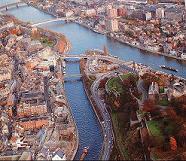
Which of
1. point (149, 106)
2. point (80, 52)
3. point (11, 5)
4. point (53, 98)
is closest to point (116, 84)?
point (53, 98)

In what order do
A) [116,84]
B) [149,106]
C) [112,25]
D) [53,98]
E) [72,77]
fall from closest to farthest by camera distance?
1. [149,106]
2. [53,98]
3. [116,84]
4. [72,77]
5. [112,25]

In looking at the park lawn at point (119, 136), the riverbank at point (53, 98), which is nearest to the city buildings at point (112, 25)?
the riverbank at point (53, 98)

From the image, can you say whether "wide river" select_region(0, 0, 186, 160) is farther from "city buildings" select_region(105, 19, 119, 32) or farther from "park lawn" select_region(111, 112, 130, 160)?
"city buildings" select_region(105, 19, 119, 32)

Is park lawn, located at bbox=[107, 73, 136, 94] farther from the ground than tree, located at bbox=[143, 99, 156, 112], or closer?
closer

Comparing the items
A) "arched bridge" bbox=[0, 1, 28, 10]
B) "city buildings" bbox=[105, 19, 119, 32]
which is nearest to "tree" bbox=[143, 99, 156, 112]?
"city buildings" bbox=[105, 19, 119, 32]

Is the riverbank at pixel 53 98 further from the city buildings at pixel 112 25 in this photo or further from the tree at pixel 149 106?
the city buildings at pixel 112 25

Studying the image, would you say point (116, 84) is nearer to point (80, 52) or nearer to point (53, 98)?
point (53, 98)

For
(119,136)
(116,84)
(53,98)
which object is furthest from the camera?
(116,84)

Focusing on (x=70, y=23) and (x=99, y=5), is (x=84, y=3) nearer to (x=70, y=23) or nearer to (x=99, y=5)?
(x=99, y=5)
